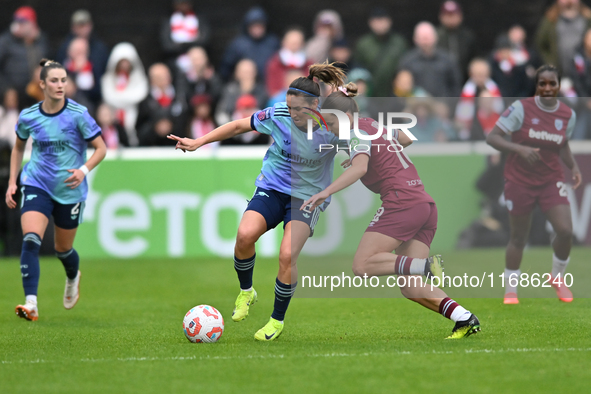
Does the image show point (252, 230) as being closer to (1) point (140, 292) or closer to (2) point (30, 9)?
(1) point (140, 292)

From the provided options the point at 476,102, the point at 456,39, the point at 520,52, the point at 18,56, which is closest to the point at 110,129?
the point at 18,56

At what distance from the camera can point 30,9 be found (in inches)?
605

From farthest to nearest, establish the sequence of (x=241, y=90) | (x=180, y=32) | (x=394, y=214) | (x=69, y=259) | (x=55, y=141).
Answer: (x=180, y=32)
(x=241, y=90)
(x=69, y=259)
(x=55, y=141)
(x=394, y=214)

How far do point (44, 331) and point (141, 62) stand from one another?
9369 mm

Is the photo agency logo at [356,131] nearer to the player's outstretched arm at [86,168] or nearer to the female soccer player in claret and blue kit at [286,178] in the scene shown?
the female soccer player in claret and blue kit at [286,178]

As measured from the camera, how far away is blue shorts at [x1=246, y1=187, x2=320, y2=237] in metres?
7.11

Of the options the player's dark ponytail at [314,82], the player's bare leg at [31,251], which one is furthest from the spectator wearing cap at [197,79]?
the player's dark ponytail at [314,82]

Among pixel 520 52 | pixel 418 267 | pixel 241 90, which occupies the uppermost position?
pixel 520 52

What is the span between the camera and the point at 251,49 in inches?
597

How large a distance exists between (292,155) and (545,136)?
295 centimetres

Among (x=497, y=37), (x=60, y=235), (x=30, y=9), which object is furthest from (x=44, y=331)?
(x=497, y=37)

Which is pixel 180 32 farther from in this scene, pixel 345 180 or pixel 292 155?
pixel 345 180

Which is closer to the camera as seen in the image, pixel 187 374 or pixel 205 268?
pixel 187 374

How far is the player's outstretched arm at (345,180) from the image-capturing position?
261 inches
